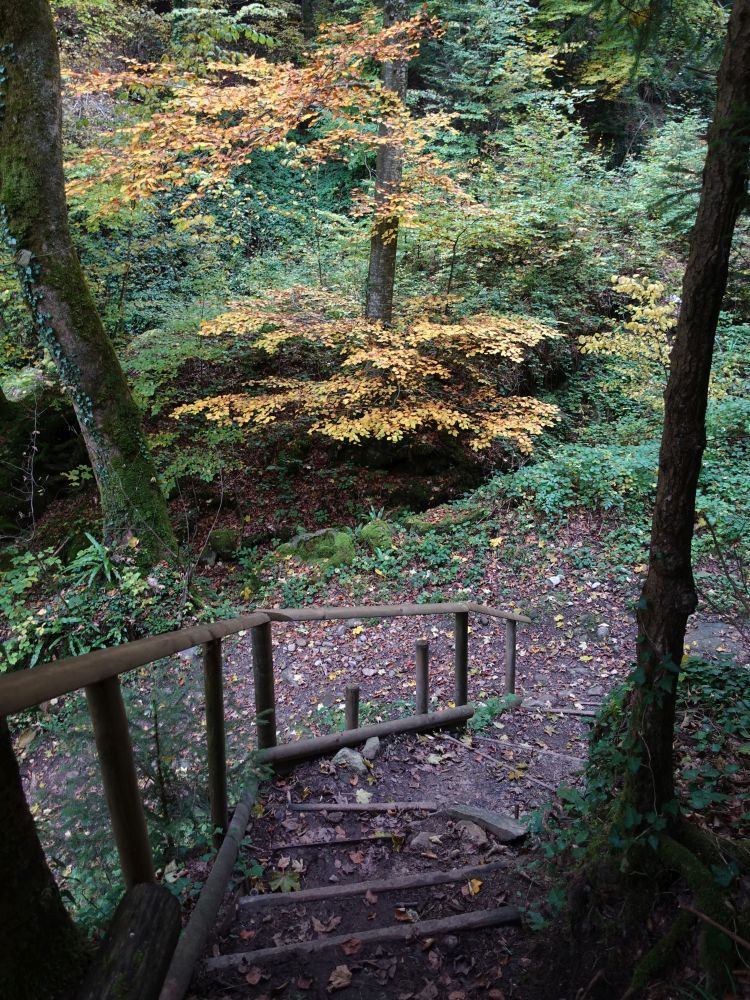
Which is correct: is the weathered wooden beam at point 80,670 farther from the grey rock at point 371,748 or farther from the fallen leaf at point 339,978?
the grey rock at point 371,748

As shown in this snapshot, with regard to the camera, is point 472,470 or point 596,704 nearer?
point 596,704

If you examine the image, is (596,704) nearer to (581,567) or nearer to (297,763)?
(581,567)

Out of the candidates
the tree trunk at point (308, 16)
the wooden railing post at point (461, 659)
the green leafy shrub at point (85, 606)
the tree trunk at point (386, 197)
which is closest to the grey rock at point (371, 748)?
the wooden railing post at point (461, 659)

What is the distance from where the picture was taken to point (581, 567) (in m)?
8.21

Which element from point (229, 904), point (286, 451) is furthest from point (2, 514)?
point (229, 904)

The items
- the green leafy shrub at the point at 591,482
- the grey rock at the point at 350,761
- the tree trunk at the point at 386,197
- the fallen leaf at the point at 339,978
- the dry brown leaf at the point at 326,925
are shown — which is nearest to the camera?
the fallen leaf at the point at 339,978

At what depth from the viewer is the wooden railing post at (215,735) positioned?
2773mm

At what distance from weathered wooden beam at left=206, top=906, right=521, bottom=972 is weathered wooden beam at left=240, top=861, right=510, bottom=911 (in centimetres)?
26

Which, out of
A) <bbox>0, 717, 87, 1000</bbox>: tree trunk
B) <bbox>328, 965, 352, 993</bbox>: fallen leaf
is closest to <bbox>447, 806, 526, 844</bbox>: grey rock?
<bbox>328, 965, 352, 993</bbox>: fallen leaf

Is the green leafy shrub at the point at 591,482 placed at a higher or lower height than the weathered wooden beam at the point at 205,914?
lower

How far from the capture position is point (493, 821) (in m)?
3.61

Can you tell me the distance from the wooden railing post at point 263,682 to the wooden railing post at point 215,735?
672 mm

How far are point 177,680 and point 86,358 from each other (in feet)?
17.4

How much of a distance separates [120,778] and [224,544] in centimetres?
762
